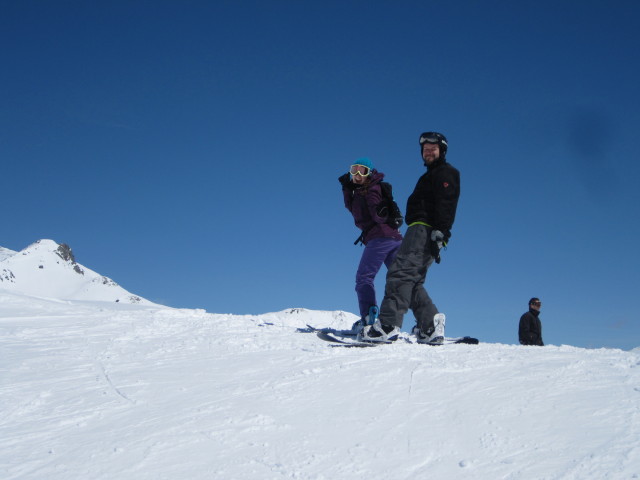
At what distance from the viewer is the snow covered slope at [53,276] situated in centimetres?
8875

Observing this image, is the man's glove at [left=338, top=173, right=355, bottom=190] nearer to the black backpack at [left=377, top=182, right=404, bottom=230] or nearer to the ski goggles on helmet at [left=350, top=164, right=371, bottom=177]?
the ski goggles on helmet at [left=350, top=164, right=371, bottom=177]

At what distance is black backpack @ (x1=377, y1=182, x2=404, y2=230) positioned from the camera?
6.29 metres

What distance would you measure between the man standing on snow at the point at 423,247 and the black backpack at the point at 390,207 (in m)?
0.64

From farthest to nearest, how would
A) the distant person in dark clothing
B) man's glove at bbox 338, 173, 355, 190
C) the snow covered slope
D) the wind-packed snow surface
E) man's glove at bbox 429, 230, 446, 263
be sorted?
the snow covered slope, the distant person in dark clothing, man's glove at bbox 338, 173, 355, 190, man's glove at bbox 429, 230, 446, 263, the wind-packed snow surface

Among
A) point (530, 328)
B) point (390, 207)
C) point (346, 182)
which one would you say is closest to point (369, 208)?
point (390, 207)

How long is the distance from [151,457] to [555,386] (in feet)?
7.78

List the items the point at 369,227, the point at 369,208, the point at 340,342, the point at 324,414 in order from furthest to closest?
the point at 369,227, the point at 369,208, the point at 340,342, the point at 324,414

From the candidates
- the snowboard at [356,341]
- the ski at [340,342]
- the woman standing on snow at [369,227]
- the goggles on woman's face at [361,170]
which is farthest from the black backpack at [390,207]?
the ski at [340,342]

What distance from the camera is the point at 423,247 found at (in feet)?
17.8

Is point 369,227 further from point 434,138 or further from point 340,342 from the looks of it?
point 340,342

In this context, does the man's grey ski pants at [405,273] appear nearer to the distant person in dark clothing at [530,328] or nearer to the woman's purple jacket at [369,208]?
the woman's purple jacket at [369,208]

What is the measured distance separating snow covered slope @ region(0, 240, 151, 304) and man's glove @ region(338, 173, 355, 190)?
85.1 metres

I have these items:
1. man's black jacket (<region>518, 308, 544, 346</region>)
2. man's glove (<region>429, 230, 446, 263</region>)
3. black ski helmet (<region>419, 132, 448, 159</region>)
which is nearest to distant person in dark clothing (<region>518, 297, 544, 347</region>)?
man's black jacket (<region>518, 308, 544, 346</region>)

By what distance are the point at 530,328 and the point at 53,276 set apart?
99207 millimetres
